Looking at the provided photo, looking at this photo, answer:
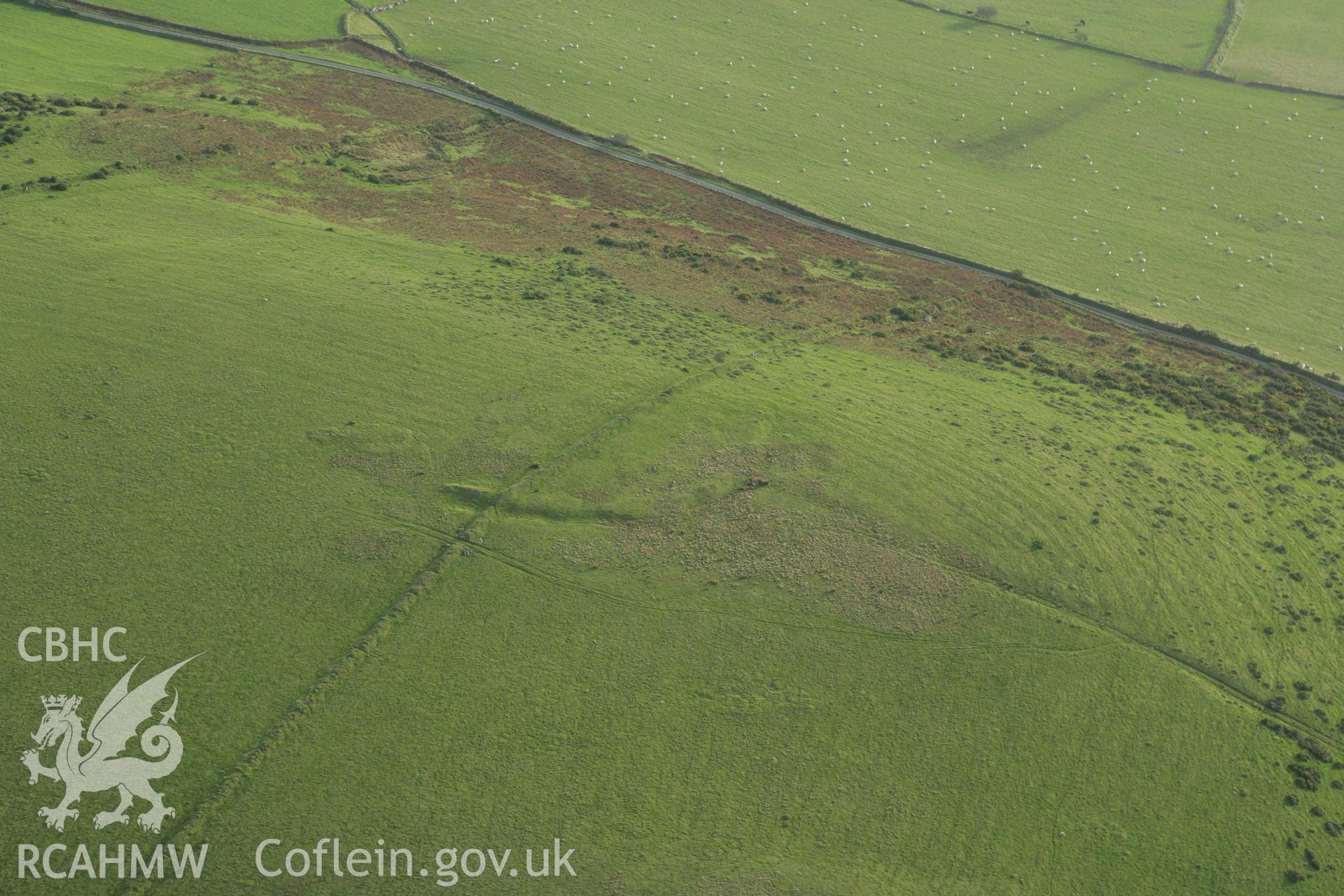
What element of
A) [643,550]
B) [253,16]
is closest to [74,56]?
[253,16]

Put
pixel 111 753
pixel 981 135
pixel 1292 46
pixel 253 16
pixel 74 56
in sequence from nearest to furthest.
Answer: pixel 111 753 → pixel 74 56 → pixel 981 135 → pixel 253 16 → pixel 1292 46

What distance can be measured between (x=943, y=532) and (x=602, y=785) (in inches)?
1286

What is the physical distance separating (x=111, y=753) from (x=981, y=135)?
5266 inches

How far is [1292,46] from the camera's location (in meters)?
171

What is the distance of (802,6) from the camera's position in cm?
17088

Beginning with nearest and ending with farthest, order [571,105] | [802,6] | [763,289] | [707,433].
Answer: [707,433]
[763,289]
[571,105]
[802,6]

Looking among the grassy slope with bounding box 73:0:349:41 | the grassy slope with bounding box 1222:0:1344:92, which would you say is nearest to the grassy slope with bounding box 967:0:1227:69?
the grassy slope with bounding box 1222:0:1344:92

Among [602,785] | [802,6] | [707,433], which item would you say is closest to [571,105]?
Answer: [802,6]

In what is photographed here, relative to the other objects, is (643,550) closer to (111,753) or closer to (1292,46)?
(111,753)

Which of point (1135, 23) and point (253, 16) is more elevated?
point (1135, 23)

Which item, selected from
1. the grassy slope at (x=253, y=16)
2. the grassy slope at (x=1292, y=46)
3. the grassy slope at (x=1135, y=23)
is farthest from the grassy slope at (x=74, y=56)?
the grassy slope at (x=1292, y=46)

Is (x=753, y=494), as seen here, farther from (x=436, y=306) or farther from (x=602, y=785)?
(x=436, y=306)

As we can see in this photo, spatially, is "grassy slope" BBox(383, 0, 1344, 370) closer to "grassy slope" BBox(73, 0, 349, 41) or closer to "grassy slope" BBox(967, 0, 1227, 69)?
"grassy slope" BBox(967, 0, 1227, 69)

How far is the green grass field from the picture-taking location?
165 feet
